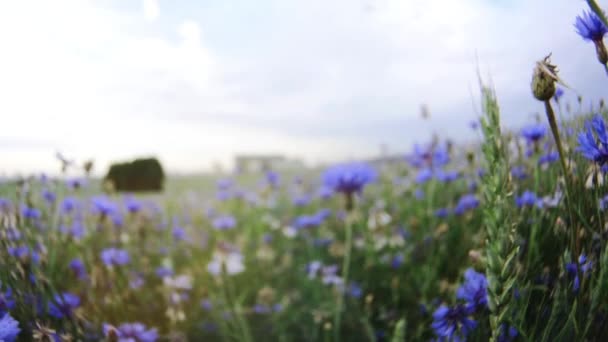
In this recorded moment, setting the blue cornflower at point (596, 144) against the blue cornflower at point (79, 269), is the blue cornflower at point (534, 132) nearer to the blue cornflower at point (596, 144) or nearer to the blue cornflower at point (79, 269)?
the blue cornflower at point (596, 144)

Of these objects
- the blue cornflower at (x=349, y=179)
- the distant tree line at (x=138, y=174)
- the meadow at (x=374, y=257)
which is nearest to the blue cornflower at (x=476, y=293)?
the meadow at (x=374, y=257)

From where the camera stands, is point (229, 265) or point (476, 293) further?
point (229, 265)

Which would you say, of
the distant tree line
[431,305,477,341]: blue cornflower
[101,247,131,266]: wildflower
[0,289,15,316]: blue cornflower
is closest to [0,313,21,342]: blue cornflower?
[0,289,15,316]: blue cornflower

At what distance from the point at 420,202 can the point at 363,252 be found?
488 mm

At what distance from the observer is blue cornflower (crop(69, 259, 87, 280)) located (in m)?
1.81

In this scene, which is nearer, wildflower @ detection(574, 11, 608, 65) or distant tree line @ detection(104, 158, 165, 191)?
wildflower @ detection(574, 11, 608, 65)

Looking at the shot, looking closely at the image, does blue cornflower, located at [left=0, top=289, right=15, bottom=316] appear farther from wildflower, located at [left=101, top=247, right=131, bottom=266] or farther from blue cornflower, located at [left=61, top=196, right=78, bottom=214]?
blue cornflower, located at [left=61, top=196, right=78, bottom=214]

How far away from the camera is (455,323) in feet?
3.39

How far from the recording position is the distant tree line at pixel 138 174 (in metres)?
2.96

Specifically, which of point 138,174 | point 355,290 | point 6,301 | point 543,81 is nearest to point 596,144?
point 543,81

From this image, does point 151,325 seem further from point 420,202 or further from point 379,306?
point 420,202

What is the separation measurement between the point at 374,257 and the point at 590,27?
1614 mm

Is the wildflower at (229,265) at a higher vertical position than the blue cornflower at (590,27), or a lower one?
lower

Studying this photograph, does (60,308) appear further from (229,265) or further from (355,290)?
(229,265)
